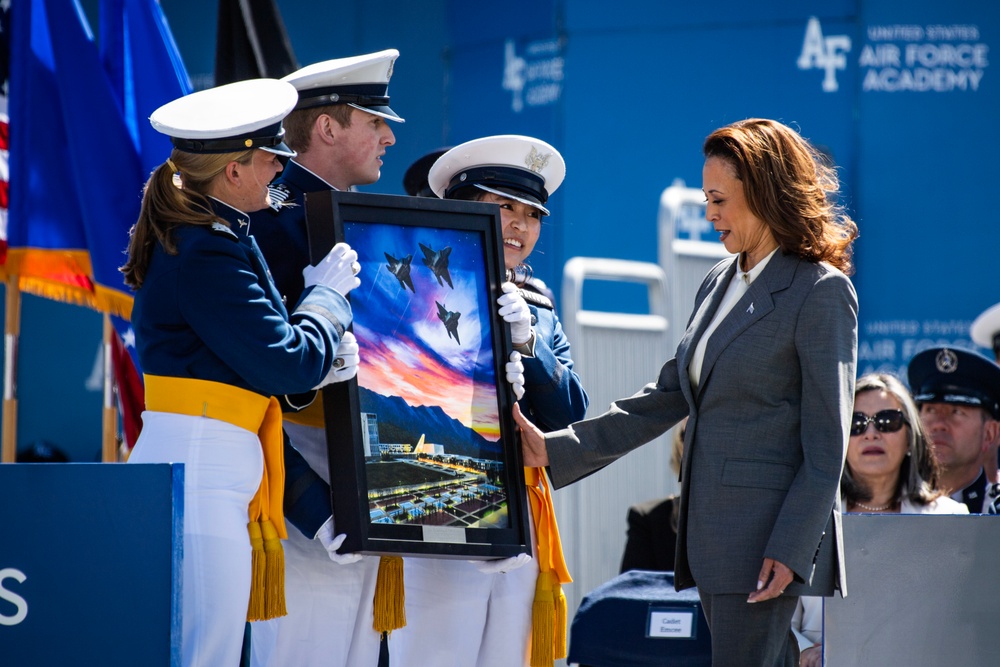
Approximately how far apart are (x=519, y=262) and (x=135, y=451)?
1209mm

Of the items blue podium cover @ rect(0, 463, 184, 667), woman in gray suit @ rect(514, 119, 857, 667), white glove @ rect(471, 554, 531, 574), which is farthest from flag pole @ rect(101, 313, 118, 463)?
woman in gray suit @ rect(514, 119, 857, 667)

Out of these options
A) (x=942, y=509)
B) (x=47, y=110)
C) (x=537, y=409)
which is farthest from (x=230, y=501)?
(x=47, y=110)

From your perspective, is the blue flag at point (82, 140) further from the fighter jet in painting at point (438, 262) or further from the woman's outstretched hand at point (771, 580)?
the woman's outstretched hand at point (771, 580)

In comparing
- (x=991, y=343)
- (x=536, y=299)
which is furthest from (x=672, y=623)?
(x=991, y=343)

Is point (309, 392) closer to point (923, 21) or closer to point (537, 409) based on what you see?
point (537, 409)

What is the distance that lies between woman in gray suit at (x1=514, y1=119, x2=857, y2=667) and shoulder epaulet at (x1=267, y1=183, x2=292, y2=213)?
101cm

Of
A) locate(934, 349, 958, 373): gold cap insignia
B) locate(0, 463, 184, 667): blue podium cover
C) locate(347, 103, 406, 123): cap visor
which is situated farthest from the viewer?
locate(934, 349, 958, 373): gold cap insignia

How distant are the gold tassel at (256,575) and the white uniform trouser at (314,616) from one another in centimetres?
23

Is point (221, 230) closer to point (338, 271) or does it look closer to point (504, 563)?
point (338, 271)

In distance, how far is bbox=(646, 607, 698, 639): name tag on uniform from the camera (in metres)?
3.79

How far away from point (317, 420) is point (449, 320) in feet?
1.29

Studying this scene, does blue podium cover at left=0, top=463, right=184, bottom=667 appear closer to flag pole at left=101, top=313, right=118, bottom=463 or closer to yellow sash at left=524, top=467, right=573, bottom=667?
yellow sash at left=524, top=467, right=573, bottom=667

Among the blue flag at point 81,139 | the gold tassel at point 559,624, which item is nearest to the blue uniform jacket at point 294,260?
the gold tassel at point 559,624

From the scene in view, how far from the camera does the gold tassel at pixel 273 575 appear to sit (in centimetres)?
280
